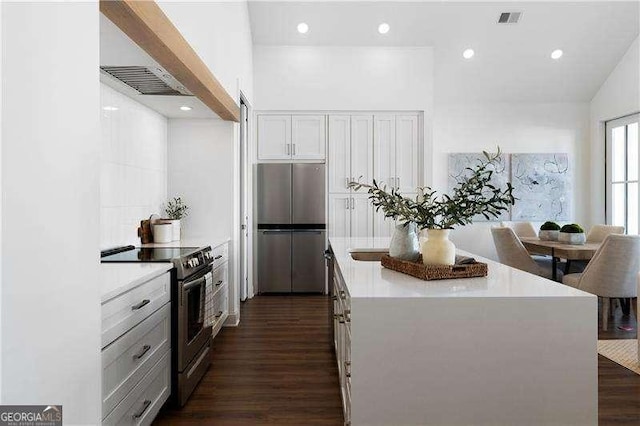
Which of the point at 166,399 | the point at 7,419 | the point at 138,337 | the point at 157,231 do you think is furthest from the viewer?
the point at 157,231

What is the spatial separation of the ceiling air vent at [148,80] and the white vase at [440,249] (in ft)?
5.92

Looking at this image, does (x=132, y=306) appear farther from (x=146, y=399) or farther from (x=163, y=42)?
(x=163, y=42)

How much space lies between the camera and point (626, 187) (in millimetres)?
6070

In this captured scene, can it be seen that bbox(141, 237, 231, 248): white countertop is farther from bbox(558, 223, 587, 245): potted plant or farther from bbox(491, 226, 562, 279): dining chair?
bbox(558, 223, 587, 245): potted plant

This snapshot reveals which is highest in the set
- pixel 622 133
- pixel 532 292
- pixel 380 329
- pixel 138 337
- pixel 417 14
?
pixel 417 14

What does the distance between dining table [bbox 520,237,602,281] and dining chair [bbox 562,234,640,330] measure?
428 mm

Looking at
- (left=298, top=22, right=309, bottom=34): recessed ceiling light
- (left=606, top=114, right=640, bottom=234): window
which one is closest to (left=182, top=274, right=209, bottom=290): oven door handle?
(left=298, top=22, right=309, bottom=34): recessed ceiling light

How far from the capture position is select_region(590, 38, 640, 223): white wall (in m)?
5.70

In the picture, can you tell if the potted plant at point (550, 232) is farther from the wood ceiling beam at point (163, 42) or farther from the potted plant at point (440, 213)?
the wood ceiling beam at point (163, 42)

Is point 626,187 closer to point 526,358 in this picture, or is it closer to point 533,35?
point 533,35

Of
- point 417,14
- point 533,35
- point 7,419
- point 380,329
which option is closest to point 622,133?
point 533,35

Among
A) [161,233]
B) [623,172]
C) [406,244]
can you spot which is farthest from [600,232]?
[161,233]

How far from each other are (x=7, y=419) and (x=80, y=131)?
735 millimetres

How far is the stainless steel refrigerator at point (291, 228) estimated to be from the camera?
18.3ft
